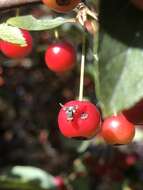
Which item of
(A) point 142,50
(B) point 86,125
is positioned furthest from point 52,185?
(A) point 142,50

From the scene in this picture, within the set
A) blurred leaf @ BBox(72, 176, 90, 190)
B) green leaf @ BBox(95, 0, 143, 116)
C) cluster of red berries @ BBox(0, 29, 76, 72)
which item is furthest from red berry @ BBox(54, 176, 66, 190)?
green leaf @ BBox(95, 0, 143, 116)

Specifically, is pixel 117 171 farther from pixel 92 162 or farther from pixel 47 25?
pixel 47 25

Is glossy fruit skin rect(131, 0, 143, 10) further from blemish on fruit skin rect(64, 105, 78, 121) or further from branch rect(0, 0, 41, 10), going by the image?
blemish on fruit skin rect(64, 105, 78, 121)

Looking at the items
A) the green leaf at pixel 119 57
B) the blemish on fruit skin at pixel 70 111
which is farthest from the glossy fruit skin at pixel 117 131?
the green leaf at pixel 119 57

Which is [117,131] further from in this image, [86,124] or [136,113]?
[136,113]

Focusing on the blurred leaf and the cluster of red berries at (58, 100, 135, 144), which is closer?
the cluster of red berries at (58, 100, 135, 144)

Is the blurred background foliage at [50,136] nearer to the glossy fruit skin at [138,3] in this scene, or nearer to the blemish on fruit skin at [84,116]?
the blemish on fruit skin at [84,116]
